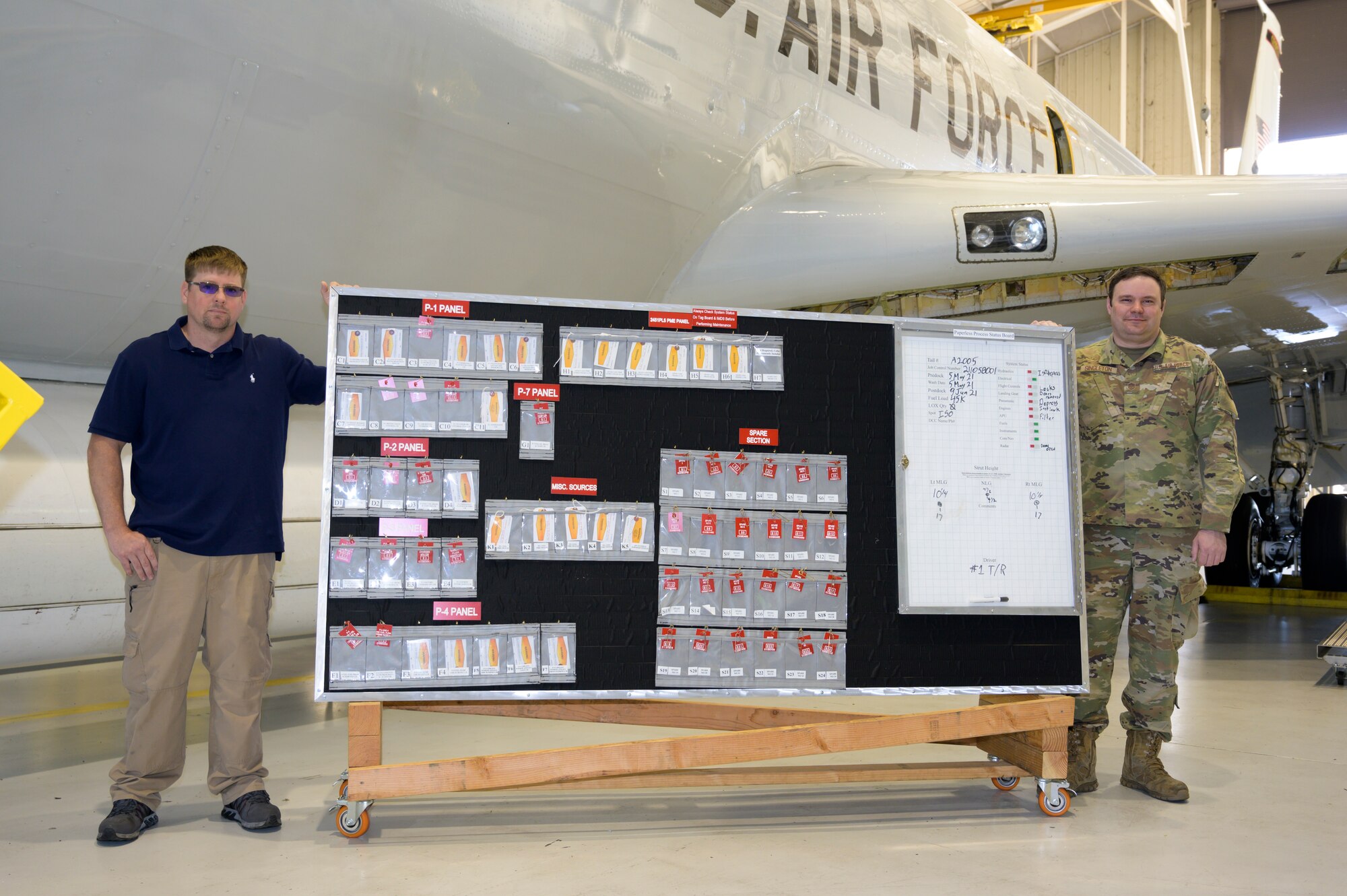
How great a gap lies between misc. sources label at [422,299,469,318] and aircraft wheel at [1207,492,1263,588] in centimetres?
1012

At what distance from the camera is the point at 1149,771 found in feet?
10.9

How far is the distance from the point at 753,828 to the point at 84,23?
304cm

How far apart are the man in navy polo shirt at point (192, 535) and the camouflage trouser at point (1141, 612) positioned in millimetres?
2663

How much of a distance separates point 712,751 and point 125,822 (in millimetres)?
1621

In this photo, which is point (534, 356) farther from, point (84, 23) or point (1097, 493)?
point (1097, 493)

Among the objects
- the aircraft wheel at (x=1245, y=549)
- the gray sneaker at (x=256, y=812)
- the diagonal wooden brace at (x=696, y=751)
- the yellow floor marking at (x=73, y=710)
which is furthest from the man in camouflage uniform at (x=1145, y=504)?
the aircraft wheel at (x=1245, y=549)

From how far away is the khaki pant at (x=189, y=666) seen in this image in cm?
289

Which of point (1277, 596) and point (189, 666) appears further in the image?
point (1277, 596)

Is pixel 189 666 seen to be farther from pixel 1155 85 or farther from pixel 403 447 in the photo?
pixel 1155 85

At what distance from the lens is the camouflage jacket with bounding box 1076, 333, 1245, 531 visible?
11.2 ft

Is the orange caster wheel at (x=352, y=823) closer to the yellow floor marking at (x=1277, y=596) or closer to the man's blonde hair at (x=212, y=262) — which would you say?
the man's blonde hair at (x=212, y=262)

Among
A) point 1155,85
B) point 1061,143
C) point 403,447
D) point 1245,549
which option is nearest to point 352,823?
point 403,447

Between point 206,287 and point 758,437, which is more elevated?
point 206,287

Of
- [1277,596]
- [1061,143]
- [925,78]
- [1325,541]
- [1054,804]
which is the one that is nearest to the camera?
[1054,804]
